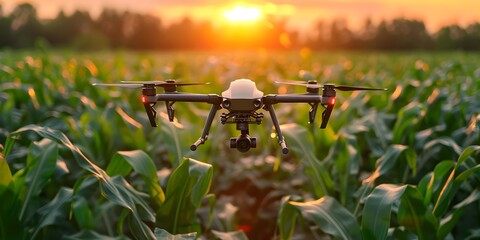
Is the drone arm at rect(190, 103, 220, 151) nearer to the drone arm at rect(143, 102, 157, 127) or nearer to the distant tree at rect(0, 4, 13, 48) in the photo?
the drone arm at rect(143, 102, 157, 127)

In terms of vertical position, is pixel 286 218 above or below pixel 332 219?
below

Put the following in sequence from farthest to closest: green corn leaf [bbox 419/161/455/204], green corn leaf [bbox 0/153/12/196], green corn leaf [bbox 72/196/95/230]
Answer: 1. green corn leaf [bbox 72/196/95/230]
2. green corn leaf [bbox 419/161/455/204]
3. green corn leaf [bbox 0/153/12/196]

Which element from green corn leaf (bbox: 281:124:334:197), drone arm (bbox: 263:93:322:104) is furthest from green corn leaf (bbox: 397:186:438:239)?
drone arm (bbox: 263:93:322:104)

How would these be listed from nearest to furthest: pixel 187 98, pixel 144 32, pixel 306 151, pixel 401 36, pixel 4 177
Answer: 1. pixel 187 98
2. pixel 4 177
3. pixel 306 151
4. pixel 144 32
5. pixel 401 36

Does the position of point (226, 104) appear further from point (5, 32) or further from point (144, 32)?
point (5, 32)

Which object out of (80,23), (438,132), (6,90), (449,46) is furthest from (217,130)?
(80,23)

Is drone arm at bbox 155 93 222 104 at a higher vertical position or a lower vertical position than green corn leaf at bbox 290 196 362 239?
higher

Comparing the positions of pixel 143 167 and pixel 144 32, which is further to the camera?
pixel 144 32

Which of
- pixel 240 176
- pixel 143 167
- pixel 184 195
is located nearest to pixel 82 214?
pixel 143 167
